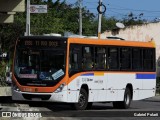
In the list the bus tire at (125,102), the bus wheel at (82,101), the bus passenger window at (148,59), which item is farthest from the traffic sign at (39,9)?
the bus wheel at (82,101)

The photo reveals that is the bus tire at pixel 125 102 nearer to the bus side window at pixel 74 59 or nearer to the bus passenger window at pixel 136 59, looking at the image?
the bus passenger window at pixel 136 59

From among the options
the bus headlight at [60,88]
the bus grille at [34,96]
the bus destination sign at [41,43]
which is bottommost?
the bus grille at [34,96]

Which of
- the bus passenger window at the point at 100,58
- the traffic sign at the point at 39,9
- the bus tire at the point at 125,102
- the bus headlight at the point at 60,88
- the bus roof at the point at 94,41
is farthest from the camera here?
the traffic sign at the point at 39,9

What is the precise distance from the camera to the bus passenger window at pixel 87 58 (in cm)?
2112

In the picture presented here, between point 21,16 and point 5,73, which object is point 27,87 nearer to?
point 5,73

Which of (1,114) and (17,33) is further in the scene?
(17,33)

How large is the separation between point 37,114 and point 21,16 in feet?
154

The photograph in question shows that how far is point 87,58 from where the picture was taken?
21359 millimetres

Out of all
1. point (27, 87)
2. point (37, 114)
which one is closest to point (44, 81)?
point (27, 87)

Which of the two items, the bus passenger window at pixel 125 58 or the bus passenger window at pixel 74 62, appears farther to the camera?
the bus passenger window at pixel 125 58

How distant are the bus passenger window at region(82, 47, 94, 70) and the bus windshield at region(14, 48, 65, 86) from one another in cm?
130

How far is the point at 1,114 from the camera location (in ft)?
38.3

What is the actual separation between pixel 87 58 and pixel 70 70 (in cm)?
143

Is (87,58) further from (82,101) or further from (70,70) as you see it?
(82,101)
